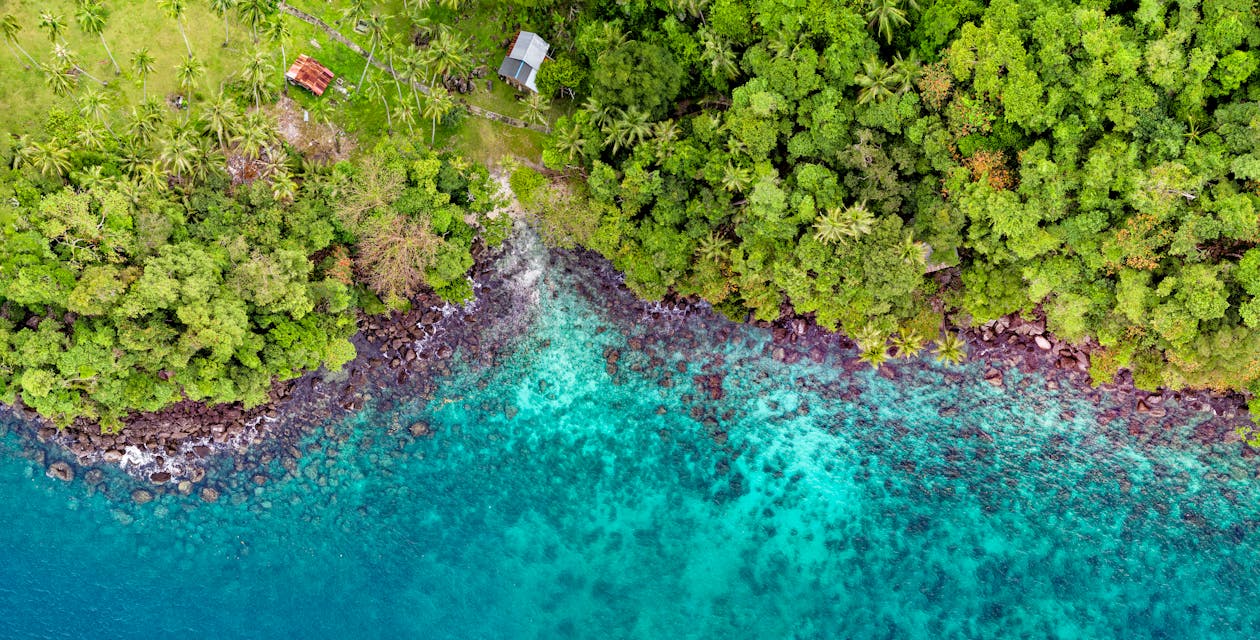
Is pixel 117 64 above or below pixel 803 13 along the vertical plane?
below

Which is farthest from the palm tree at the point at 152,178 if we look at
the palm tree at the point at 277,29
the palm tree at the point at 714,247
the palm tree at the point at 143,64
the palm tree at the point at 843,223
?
the palm tree at the point at 843,223

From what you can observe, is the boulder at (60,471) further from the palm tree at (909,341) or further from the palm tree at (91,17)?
the palm tree at (909,341)

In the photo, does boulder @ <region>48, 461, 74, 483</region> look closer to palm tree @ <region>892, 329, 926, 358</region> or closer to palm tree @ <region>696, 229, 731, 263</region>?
palm tree @ <region>696, 229, 731, 263</region>

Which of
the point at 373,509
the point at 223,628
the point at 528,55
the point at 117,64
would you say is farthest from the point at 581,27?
the point at 223,628

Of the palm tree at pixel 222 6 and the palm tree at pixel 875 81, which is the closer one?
the palm tree at pixel 875 81

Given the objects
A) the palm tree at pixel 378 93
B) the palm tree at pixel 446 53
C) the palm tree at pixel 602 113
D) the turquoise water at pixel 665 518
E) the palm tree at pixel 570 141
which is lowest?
the turquoise water at pixel 665 518

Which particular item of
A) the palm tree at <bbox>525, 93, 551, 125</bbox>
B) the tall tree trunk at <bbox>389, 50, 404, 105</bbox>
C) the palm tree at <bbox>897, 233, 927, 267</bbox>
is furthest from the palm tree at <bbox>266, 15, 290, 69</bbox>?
the palm tree at <bbox>897, 233, 927, 267</bbox>

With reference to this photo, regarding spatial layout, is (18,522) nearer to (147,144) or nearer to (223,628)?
(223,628)
